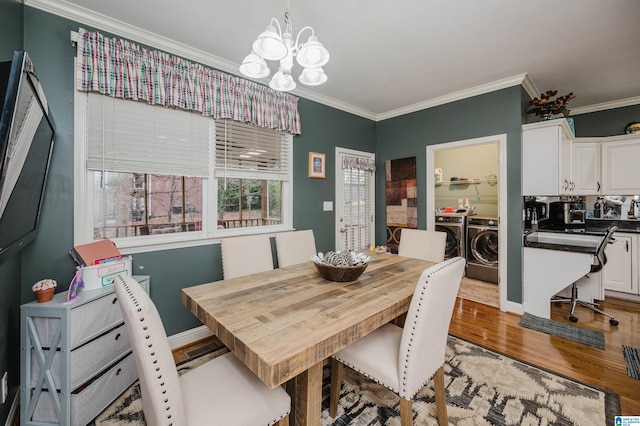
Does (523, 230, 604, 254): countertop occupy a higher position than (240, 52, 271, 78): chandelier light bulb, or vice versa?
(240, 52, 271, 78): chandelier light bulb

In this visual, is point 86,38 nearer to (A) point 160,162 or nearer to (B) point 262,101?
(A) point 160,162

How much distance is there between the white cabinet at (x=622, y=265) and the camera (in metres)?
3.27

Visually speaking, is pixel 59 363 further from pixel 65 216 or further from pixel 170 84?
pixel 170 84

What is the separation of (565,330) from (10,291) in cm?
450

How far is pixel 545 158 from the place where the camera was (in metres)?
2.89

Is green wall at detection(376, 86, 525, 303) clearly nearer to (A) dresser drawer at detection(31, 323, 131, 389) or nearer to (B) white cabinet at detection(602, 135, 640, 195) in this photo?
(B) white cabinet at detection(602, 135, 640, 195)

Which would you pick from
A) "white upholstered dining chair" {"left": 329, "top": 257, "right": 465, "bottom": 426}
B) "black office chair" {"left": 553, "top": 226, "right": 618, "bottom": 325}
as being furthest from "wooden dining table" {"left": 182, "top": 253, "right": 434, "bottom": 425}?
"black office chair" {"left": 553, "top": 226, "right": 618, "bottom": 325}

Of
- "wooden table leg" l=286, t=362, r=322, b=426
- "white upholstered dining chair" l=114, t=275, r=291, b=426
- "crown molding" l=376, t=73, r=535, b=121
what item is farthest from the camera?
"crown molding" l=376, t=73, r=535, b=121

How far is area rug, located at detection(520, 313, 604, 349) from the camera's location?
2443 millimetres

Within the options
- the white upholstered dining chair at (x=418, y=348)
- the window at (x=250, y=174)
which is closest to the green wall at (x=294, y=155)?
the window at (x=250, y=174)

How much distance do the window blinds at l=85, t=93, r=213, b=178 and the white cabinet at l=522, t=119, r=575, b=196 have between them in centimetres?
346

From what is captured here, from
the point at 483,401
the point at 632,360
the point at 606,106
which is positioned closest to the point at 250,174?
the point at 483,401

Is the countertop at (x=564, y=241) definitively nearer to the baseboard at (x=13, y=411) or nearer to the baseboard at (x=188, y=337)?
the baseboard at (x=188, y=337)

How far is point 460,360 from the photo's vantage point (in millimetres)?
2182
